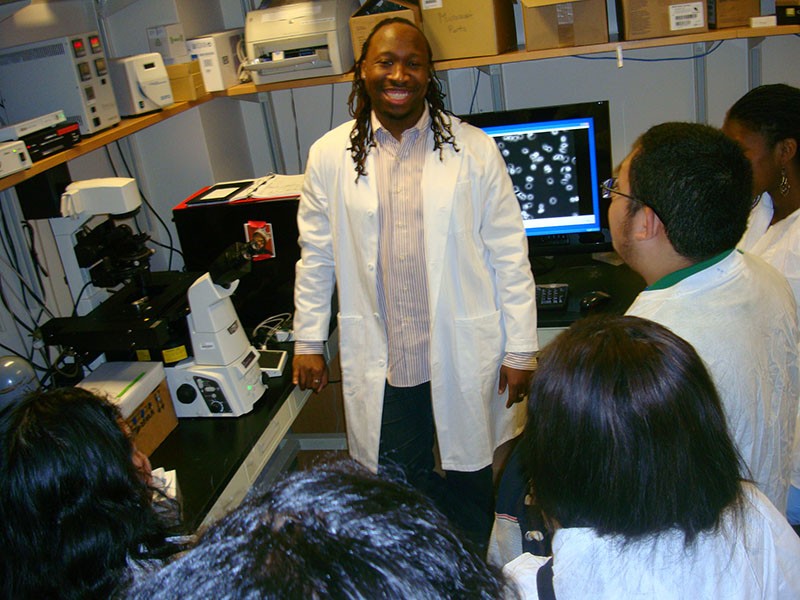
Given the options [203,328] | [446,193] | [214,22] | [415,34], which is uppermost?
[214,22]

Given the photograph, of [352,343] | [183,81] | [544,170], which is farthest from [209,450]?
[544,170]

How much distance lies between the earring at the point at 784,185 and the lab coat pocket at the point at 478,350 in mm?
743

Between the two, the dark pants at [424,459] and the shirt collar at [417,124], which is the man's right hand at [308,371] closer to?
the dark pants at [424,459]

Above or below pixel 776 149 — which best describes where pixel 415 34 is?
above

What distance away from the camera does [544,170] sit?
2.45m

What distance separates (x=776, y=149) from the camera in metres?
1.75

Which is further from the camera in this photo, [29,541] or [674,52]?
[674,52]

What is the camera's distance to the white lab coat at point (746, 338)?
1188 millimetres

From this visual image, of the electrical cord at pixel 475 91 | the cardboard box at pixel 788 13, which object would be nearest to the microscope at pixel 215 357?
the electrical cord at pixel 475 91

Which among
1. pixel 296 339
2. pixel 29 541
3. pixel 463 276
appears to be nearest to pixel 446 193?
pixel 463 276

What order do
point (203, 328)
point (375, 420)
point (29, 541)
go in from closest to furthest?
point (29, 541)
point (203, 328)
point (375, 420)

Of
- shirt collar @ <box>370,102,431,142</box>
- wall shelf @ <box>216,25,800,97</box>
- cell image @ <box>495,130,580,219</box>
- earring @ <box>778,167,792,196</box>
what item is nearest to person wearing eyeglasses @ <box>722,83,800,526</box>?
earring @ <box>778,167,792,196</box>

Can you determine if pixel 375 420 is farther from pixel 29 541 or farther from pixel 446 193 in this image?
pixel 29 541

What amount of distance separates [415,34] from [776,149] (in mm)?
920
